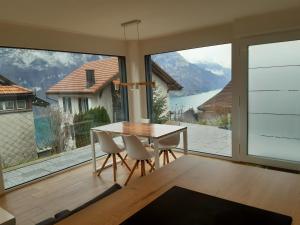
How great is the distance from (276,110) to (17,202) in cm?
411

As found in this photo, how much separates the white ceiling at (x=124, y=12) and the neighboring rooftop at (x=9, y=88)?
0.88m

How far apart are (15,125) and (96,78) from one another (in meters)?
1.84

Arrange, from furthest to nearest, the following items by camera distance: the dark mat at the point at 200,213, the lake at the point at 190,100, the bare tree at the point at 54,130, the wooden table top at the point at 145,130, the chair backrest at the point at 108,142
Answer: the lake at the point at 190,100
the bare tree at the point at 54,130
the chair backrest at the point at 108,142
the wooden table top at the point at 145,130
the dark mat at the point at 200,213

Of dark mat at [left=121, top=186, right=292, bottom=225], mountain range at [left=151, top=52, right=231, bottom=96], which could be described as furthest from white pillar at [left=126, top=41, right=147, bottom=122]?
dark mat at [left=121, top=186, right=292, bottom=225]

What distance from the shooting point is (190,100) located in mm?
5152

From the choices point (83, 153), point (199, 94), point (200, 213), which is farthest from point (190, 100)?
point (200, 213)

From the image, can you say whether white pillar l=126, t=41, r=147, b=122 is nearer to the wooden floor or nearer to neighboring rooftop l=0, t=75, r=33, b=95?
the wooden floor

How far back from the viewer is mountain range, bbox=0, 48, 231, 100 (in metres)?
3.79

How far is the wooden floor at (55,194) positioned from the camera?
306cm

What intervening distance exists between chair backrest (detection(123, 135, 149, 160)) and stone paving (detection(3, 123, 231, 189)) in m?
1.60

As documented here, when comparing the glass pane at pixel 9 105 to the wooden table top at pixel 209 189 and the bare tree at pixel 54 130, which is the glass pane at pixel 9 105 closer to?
the bare tree at pixel 54 130

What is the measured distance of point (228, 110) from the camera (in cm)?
454

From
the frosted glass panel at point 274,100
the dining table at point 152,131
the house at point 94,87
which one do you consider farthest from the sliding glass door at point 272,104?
the house at point 94,87

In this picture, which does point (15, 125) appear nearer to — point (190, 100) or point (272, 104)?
point (190, 100)
